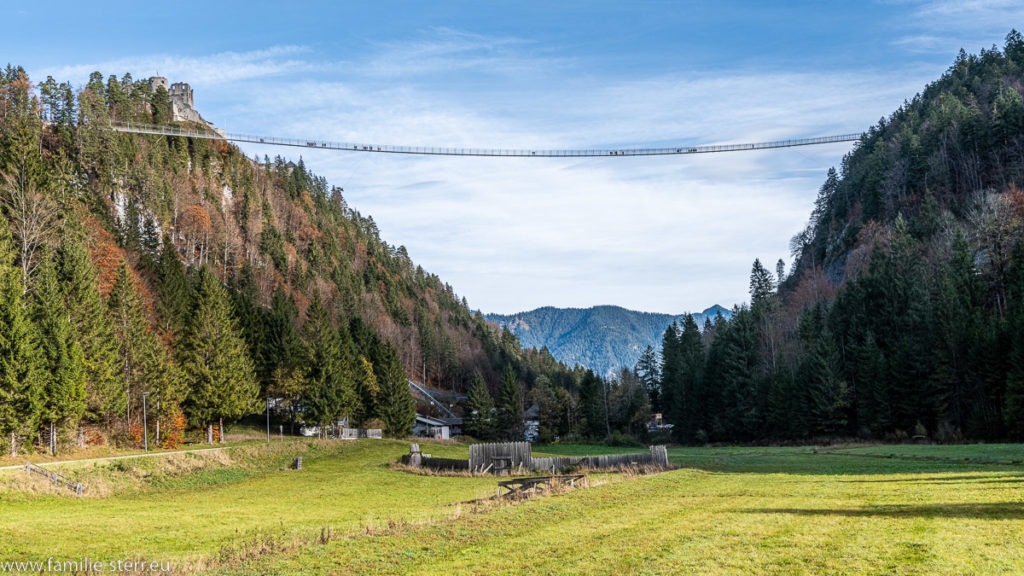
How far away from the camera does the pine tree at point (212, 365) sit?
2569 inches

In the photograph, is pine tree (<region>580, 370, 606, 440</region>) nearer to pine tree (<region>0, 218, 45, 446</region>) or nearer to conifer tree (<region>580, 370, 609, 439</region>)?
conifer tree (<region>580, 370, 609, 439</region>)

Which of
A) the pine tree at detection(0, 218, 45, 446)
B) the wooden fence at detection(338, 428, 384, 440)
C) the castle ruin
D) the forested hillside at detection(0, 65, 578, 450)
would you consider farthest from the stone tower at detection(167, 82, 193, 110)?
the pine tree at detection(0, 218, 45, 446)

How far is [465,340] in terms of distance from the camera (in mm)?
189875

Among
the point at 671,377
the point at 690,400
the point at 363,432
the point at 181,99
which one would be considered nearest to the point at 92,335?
the point at 363,432

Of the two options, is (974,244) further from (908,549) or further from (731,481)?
(908,549)

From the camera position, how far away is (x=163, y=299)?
74062 millimetres

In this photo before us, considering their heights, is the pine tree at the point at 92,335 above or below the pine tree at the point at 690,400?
above

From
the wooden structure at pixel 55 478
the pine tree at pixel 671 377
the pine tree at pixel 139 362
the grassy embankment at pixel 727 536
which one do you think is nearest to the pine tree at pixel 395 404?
the pine tree at pixel 139 362

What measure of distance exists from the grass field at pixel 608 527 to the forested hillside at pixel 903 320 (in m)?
36.5

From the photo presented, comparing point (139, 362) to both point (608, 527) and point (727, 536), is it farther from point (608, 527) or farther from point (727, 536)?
point (727, 536)

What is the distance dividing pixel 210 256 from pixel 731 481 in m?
116

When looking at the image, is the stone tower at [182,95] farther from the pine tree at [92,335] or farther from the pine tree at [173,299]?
the pine tree at [92,335]

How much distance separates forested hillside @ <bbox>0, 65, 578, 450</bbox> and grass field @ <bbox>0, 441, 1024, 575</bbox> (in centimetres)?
1512

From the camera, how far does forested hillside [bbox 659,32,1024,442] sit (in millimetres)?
69750
